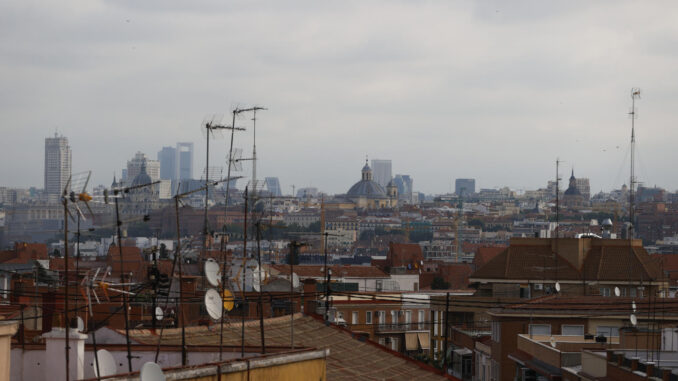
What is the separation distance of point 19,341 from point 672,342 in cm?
993

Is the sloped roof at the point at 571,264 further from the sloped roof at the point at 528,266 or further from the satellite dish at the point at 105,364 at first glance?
the satellite dish at the point at 105,364

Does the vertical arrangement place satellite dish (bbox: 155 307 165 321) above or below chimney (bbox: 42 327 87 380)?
below

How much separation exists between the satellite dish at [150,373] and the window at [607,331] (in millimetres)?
16564

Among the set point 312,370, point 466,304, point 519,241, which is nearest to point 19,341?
point 312,370

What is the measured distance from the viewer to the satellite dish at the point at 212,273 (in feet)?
39.3

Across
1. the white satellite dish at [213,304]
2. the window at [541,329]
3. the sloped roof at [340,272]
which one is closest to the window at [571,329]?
the window at [541,329]

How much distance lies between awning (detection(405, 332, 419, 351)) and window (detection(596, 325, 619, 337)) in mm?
19027

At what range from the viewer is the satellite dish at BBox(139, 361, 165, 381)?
726 cm

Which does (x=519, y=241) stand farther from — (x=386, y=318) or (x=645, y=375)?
(x=645, y=375)

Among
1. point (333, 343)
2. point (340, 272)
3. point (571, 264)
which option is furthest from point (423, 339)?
point (333, 343)

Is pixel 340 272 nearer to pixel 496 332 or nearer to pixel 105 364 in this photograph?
pixel 496 332

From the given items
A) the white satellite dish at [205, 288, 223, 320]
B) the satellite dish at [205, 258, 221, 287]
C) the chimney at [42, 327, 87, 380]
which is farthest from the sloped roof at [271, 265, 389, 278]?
the chimney at [42, 327, 87, 380]

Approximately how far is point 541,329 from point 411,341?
1908 cm

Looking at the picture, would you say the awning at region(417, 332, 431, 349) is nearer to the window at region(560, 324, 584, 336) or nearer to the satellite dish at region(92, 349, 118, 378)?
the window at region(560, 324, 584, 336)
